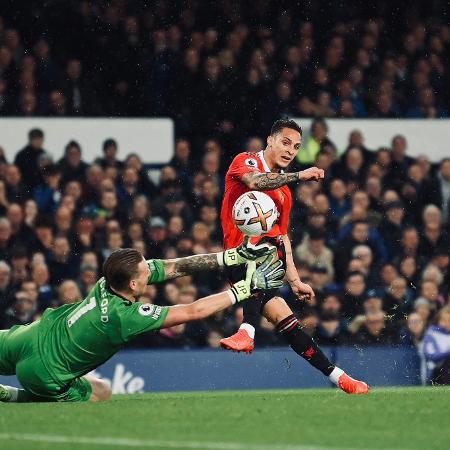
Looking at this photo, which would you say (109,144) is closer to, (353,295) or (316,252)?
(316,252)

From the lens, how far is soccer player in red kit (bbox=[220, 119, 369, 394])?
8.81m

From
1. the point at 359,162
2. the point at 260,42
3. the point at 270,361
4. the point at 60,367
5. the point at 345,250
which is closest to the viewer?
the point at 60,367

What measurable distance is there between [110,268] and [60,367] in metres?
0.76

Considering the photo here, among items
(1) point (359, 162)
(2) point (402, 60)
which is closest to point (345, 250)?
(1) point (359, 162)

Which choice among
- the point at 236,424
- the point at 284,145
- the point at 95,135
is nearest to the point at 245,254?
the point at 284,145

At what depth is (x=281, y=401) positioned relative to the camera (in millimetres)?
8289

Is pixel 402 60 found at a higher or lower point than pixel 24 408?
higher

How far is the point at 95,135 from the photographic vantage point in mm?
14531

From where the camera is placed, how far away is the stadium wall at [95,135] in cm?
1408

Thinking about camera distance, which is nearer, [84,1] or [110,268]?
[110,268]

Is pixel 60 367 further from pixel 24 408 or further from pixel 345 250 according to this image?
pixel 345 250

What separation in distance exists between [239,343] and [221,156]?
6.60 metres

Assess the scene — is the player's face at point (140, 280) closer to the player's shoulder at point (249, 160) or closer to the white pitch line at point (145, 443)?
the player's shoulder at point (249, 160)

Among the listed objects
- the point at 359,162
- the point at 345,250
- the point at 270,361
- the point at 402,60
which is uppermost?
the point at 402,60
